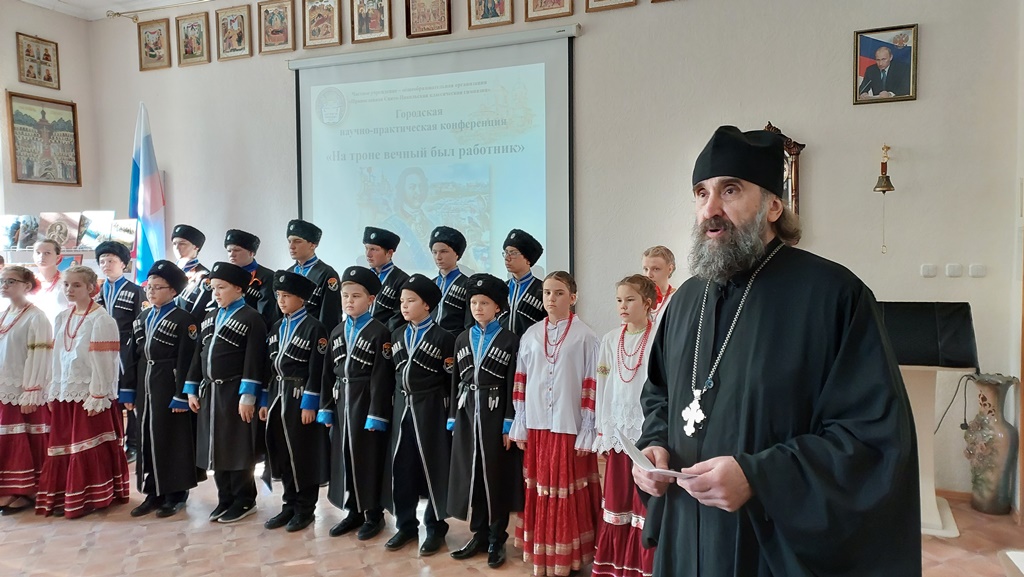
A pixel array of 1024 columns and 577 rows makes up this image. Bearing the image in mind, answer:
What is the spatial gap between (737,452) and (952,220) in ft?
12.7

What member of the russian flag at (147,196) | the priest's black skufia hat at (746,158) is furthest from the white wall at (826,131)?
the priest's black skufia hat at (746,158)

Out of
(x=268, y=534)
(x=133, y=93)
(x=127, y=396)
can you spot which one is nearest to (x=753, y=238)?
(x=268, y=534)

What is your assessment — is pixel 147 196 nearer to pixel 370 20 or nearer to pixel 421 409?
pixel 370 20

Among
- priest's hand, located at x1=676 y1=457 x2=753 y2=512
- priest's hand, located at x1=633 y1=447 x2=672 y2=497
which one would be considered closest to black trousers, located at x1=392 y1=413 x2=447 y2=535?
priest's hand, located at x1=633 y1=447 x2=672 y2=497

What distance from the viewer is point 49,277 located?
5.38 m

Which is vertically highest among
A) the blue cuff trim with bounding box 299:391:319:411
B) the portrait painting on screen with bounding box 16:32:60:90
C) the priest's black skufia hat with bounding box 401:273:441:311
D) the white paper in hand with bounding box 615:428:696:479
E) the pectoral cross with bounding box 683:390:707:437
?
the portrait painting on screen with bounding box 16:32:60:90

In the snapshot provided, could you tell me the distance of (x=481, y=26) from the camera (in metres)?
5.71

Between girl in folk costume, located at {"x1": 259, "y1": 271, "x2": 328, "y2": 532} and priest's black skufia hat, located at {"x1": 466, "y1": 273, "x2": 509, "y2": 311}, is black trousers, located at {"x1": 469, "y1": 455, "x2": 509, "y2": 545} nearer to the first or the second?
priest's black skufia hat, located at {"x1": 466, "y1": 273, "x2": 509, "y2": 311}

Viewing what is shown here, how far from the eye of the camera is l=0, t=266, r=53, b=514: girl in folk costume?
13.9ft

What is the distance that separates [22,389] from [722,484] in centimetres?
447

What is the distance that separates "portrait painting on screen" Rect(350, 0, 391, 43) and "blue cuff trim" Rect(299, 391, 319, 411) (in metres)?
3.46

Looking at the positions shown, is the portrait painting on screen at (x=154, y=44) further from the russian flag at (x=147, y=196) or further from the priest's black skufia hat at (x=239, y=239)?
the priest's black skufia hat at (x=239, y=239)

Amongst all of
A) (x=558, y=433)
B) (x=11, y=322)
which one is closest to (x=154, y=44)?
(x=11, y=322)

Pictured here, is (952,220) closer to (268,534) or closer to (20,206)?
(268,534)
